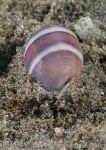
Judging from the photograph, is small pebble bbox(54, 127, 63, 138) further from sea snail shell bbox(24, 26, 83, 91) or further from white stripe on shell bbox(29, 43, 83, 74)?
white stripe on shell bbox(29, 43, 83, 74)

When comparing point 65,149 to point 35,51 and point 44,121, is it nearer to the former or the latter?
point 44,121

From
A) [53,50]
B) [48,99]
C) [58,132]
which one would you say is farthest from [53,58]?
[58,132]

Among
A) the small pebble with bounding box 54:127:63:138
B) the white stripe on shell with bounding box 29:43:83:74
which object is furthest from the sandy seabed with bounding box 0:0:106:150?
the white stripe on shell with bounding box 29:43:83:74

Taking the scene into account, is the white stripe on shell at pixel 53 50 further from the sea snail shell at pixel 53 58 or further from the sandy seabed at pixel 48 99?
the sandy seabed at pixel 48 99

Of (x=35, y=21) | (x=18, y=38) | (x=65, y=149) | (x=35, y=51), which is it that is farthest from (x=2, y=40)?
(x=65, y=149)

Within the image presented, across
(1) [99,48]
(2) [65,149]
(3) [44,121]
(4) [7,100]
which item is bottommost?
(2) [65,149]

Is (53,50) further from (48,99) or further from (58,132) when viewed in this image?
(58,132)
